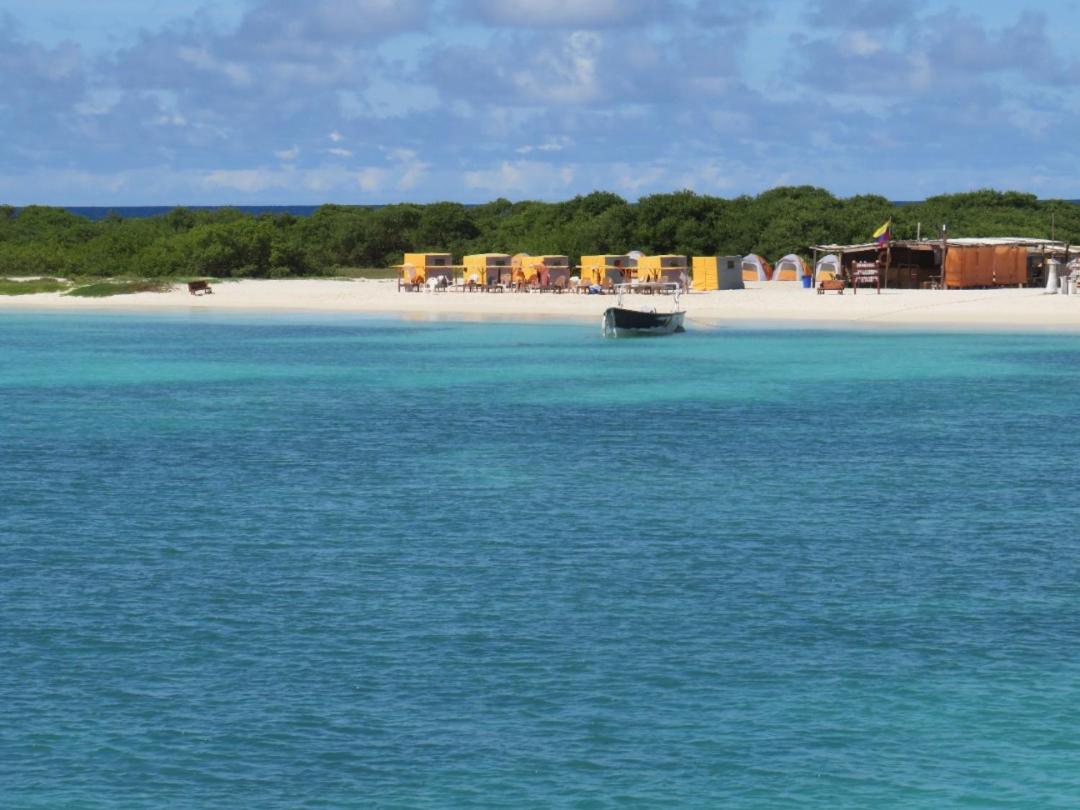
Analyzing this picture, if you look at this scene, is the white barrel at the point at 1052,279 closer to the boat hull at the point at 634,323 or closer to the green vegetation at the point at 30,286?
the boat hull at the point at 634,323

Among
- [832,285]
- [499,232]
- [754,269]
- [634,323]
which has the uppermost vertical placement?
[499,232]

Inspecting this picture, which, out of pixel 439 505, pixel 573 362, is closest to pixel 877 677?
pixel 439 505

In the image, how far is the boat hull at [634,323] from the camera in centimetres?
6444

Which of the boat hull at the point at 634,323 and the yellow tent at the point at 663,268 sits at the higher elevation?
the yellow tent at the point at 663,268

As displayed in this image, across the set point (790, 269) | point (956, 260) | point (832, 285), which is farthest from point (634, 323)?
point (790, 269)

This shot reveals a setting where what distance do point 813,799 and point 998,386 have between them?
3267cm

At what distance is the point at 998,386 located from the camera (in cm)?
4400

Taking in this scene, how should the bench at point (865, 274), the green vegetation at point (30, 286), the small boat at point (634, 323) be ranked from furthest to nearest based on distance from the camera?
1. the green vegetation at point (30, 286)
2. the bench at point (865, 274)
3. the small boat at point (634, 323)

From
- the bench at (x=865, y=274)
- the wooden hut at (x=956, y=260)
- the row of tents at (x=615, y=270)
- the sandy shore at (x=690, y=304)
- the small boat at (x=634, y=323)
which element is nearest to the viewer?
the small boat at (x=634, y=323)

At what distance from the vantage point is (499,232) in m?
113

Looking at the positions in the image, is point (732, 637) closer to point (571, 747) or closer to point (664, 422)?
point (571, 747)

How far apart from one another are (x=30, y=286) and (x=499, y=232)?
3147 centimetres

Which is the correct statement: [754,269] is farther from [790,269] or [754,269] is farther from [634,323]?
[634,323]

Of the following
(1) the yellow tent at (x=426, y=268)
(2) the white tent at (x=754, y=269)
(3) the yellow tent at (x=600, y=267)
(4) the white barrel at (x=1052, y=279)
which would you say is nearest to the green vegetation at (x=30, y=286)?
(1) the yellow tent at (x=426, y=268)
